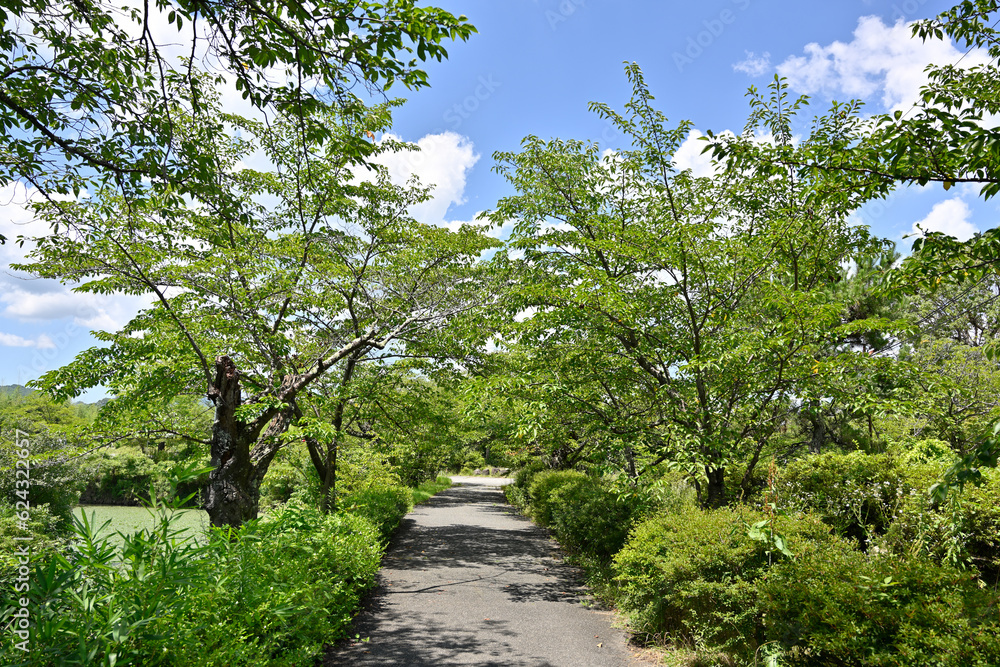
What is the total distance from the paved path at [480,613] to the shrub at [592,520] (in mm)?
598

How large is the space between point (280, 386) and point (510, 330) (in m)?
3.89

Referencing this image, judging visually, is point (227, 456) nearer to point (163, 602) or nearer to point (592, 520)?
point (163, 602)

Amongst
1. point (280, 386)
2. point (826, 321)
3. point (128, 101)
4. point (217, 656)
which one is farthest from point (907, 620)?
point (280, 386)

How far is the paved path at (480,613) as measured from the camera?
5.51 metres

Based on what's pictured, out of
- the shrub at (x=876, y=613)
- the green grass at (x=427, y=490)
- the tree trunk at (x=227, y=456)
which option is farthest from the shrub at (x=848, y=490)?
the green grass at (x=427, y=490)

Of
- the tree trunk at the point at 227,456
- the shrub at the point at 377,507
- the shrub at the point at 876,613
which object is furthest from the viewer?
the shrub at the point at 377,507

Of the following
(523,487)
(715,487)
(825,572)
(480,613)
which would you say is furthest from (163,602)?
(523,487)

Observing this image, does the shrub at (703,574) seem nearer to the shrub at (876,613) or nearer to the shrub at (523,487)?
the shrub at (876,613)

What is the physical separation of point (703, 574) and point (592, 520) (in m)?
4.64

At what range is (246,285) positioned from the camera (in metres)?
8.00

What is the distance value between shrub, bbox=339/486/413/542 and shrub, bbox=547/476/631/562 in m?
4.01

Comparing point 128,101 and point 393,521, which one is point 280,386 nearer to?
point 128,101

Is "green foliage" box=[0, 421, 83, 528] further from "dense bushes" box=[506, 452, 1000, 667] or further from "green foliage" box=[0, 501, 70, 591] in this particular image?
"dense bushes" box=[506, 452, 1000, 667]

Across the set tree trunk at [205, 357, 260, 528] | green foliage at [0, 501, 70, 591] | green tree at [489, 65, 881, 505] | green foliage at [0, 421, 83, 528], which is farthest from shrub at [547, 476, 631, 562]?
green foliage at [0, 421, 83, 528]
